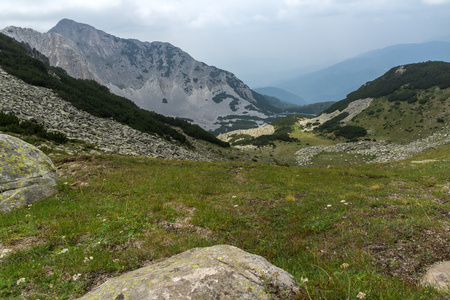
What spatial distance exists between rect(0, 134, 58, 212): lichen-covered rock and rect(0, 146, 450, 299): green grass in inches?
29.7

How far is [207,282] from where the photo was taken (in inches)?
139

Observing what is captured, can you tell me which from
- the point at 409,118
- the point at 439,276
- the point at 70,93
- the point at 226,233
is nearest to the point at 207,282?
the point at 226,233

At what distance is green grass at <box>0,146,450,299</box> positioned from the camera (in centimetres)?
480

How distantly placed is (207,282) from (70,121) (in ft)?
123

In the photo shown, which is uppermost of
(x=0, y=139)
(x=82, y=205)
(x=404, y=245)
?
(x=0, y=139)

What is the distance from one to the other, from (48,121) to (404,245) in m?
36.9

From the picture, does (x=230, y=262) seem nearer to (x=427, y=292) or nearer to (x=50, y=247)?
(x=427, y=292)

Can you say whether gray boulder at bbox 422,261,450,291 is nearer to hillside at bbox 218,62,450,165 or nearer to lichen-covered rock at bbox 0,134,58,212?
lichen-covered rock at bbox 0,134,58,212

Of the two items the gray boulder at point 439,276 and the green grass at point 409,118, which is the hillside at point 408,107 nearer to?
the green grass at point 409,118

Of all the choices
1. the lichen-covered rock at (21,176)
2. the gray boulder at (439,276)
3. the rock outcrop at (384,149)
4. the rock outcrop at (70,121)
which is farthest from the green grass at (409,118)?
the lichen-covered rock at (21,176)

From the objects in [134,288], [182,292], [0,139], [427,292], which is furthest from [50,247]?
Answer: [427,292]

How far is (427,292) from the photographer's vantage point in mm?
3883

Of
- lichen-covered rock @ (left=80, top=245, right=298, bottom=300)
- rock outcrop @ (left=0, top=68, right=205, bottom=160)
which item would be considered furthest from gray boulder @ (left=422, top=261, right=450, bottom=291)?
rock outcrop @ (left=0, top=68, right=205, bottom=160)

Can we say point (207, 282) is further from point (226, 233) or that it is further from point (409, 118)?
point (409, 118)
